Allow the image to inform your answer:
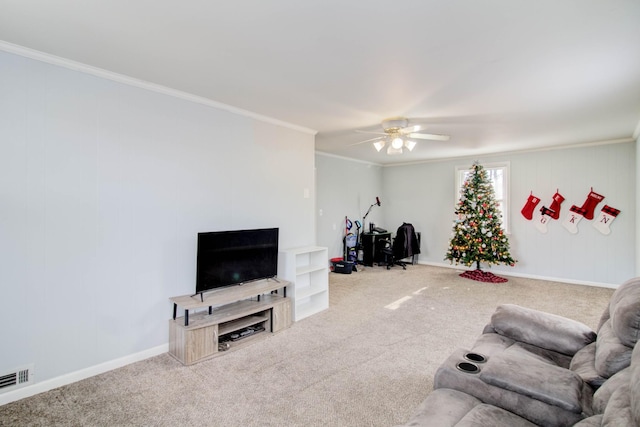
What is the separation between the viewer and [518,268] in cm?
622

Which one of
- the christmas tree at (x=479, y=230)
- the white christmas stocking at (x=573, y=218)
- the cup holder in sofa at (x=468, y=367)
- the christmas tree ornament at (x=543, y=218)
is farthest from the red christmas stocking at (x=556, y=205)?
the cup holder in sofa at (x=468, y=367)

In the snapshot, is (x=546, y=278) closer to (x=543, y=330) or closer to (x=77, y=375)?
(x=543, y=330)

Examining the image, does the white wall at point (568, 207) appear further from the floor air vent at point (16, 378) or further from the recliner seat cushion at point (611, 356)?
the floor air vent at point (16, 378)

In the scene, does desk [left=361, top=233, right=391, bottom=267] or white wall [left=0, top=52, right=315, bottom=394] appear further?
desk [left=361, top=233, right=391, bottom=267]

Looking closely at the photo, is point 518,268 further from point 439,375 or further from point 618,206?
point 439,375

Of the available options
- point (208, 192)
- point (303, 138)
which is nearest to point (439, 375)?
point (208, 192)

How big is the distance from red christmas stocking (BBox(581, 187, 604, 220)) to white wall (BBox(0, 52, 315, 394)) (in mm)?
5805

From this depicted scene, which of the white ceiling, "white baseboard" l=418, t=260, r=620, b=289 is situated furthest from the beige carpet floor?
the white ceiling

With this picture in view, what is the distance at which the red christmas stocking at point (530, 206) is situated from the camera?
19.6 ft

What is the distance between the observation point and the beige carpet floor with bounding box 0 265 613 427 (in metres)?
2.09

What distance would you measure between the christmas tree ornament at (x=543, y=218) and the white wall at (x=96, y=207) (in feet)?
18.2

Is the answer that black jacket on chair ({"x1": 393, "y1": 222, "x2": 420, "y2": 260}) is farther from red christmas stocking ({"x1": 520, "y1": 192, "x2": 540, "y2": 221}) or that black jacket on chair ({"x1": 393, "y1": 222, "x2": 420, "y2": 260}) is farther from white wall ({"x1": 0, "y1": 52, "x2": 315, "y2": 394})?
white wall ({"x1": 0, "y1": 52, "x2": 315, "y2": 394})

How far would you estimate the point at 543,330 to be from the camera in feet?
6.95

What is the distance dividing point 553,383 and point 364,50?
2238 millimetres
